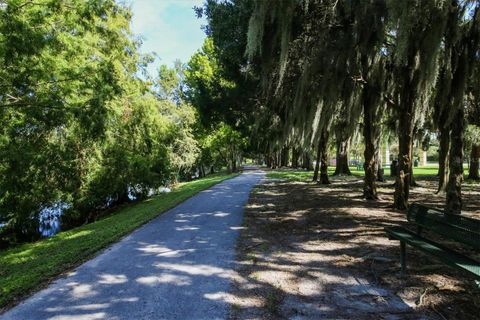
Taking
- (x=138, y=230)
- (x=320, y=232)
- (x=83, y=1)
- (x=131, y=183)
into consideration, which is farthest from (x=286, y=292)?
A: (x=131, y=183)

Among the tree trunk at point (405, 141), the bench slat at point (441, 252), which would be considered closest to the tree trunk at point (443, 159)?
the tree trunk at point (405, 141)

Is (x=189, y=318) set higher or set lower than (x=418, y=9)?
lower

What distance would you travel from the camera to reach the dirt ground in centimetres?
351

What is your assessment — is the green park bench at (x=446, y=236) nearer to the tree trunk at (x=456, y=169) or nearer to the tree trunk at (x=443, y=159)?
the tree trunk at (x=456, y=169)

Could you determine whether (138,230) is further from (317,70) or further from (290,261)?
(317,70)

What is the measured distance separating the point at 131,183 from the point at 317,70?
10.6 m

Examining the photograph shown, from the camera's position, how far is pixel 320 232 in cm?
698

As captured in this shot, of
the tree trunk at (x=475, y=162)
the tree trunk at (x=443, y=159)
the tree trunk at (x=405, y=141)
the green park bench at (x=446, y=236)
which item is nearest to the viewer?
the green park bench at (x=446, y=236)

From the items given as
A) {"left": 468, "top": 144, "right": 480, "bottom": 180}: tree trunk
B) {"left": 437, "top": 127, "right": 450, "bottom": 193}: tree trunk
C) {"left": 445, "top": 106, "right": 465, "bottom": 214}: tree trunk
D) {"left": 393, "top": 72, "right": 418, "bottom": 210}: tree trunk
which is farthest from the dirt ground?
{"left": 468, "top": 144, "right": 480, "bottom": 180}: tree trunk

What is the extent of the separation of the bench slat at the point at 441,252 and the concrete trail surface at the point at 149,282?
2297mm

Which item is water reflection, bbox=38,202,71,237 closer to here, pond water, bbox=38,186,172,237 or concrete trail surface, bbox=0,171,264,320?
pond water, bbox=38,186,172,237

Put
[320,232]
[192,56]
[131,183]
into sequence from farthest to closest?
[192,56] < [131,183] < [320,232]

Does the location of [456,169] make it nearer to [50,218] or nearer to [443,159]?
[443,159]

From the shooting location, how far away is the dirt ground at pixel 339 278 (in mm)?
3512
